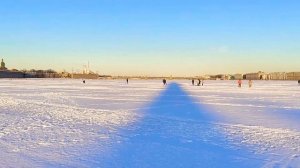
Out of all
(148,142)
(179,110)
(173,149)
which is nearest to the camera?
(173,149)

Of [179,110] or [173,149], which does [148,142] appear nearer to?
[173,149]

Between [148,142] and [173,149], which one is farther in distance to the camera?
[148,142]

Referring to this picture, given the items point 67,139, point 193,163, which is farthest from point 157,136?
point 193,163

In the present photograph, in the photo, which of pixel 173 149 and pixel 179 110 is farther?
pixel 179 110

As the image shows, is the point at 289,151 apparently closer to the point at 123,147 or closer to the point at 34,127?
the point at 123,147

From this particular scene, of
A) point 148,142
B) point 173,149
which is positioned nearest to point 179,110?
point 148,142

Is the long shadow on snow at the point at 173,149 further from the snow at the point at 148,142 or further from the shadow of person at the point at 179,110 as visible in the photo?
the shadow of person at the point at 179,110

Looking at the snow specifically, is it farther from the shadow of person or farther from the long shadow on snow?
the shadow of person

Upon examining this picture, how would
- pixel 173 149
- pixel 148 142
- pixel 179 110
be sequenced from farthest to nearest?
pixel 179 110
pixel 148 142
pixel 173 149

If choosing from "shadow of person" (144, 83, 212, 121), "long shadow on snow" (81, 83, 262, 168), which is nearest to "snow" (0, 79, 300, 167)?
"long shadow on snow" (81, 83, 262, 168)

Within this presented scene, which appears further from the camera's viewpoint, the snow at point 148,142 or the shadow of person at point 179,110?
the shadow of person at point 179,110

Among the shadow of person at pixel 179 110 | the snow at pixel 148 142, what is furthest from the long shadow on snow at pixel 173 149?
the shadow of person at pixel 179 110

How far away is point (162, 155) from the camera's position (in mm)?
4992

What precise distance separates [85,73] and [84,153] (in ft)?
528
